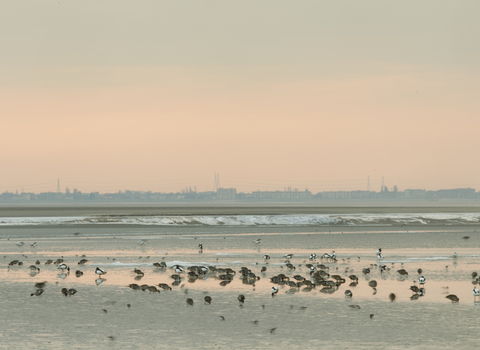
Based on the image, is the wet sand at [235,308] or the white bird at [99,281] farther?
the white bird at [99,281]

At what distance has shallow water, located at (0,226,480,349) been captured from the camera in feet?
57.4

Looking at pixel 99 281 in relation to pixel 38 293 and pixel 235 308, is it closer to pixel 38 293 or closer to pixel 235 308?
pixel 38 293

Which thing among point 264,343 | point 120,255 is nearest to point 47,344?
point 264,343

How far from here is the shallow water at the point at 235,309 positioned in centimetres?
1750

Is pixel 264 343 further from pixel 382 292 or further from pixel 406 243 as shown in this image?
pixel 406 243

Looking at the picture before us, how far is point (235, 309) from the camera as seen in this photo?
22.1 meters

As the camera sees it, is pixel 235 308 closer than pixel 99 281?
Yes

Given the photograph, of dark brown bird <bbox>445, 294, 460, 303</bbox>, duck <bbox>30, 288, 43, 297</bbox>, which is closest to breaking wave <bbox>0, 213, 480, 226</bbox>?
duck <bbox>30, 288, 43, 297</bbox>

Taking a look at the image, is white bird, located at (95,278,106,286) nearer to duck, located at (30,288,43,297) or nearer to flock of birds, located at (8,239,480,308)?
flock of birds, located at (8,239,480,308)

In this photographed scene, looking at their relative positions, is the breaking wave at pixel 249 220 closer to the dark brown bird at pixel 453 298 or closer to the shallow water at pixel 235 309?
the shallow water at pixel 235 309

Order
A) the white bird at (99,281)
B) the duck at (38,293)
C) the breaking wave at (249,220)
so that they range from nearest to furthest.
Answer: the duck at (38,293)
the white bird at (99,281)
the breaking wave at (249,220)

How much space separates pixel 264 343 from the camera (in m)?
17.2

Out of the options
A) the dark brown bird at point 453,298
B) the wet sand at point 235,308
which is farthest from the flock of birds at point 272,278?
the wet sand at point 235,308

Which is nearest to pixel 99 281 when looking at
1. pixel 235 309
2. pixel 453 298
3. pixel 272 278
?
pixel 272 278
